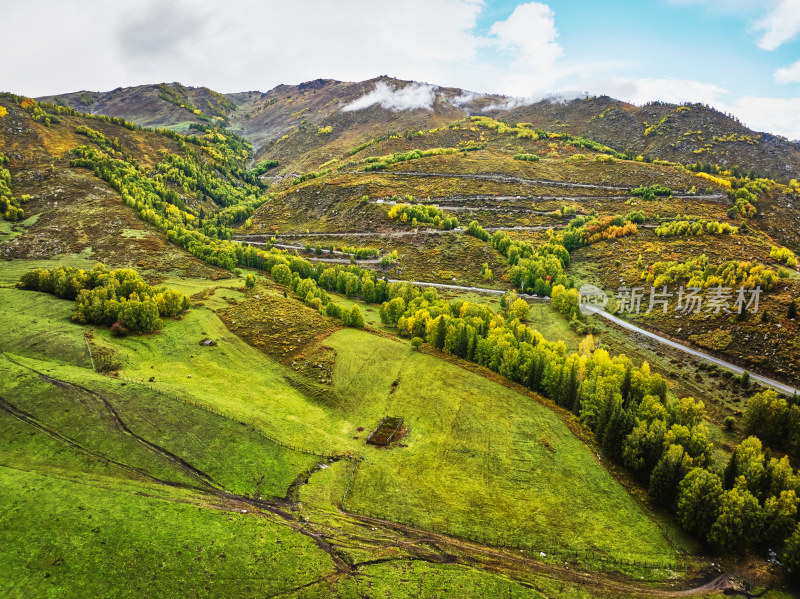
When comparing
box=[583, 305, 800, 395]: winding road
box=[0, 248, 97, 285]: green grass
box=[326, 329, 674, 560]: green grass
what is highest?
box=[0, 248, 97, 285]: green grass

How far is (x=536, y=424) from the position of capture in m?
80.6

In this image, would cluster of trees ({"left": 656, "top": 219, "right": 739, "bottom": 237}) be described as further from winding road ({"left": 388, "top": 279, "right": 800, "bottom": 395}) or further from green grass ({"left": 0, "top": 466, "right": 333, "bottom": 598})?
green grass ({"left": 0, "top": 466, "right": 333, "bottom": 598})

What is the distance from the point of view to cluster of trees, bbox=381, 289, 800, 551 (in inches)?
2197

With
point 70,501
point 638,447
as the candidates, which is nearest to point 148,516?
point 70,501

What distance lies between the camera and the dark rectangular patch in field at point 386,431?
7462cm

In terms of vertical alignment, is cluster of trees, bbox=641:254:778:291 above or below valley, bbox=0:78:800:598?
above

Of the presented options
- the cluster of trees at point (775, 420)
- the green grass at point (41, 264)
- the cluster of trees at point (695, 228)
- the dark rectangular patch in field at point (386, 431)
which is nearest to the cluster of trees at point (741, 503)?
the cluster of trees at point (775, 420)

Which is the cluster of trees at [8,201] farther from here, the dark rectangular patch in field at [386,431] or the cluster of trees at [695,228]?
the cluster of trees at [695,228]

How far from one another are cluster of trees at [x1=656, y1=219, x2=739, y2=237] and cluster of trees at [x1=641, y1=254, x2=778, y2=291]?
1271 inches

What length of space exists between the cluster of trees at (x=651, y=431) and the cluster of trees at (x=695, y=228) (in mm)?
102764

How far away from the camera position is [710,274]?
5236 inches

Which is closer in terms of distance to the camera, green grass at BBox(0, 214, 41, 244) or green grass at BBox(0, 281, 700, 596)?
green grass at BBox(0, 281, 700, 596)
